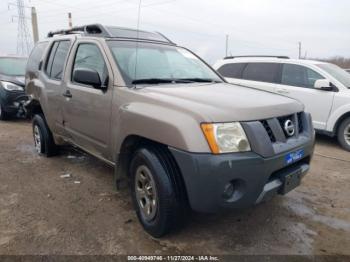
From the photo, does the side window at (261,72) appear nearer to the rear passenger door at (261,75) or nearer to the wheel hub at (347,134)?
the rear passenger door at (261,75)

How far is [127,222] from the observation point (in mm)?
3240

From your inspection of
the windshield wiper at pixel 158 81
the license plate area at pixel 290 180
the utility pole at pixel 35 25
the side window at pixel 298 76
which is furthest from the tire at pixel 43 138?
the utility pole at pixel 35 25

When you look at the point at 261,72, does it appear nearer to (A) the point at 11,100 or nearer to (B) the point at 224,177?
(B) the point at 224,177

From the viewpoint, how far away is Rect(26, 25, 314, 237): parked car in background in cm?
246

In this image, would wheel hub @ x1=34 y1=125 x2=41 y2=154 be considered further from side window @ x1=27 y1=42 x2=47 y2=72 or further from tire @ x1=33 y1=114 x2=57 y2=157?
side window @ x1=27 y1=42 x2=47 y2=72

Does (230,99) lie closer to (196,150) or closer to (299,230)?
(196,150)

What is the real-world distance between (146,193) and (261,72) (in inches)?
210

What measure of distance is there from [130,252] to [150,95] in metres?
1.35

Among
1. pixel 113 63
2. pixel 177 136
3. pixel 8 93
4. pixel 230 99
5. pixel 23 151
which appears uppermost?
pixel 113 63

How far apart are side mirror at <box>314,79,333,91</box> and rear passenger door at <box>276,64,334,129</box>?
8 cm

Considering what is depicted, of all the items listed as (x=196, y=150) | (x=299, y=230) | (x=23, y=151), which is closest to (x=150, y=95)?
(x=196, y=150)

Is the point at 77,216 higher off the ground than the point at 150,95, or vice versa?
the point at 150,95

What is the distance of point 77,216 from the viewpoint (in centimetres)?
334

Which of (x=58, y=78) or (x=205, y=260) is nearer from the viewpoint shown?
(x=205, y=260)
